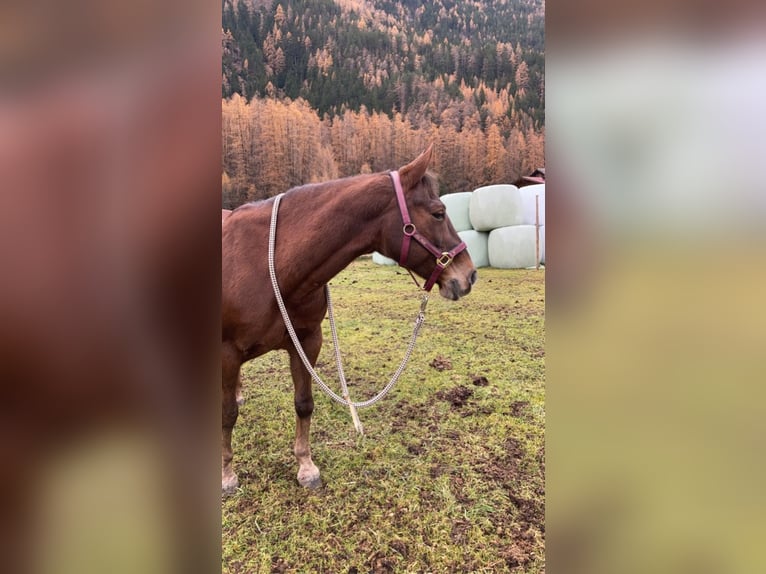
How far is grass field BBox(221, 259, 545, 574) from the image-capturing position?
1598 millimetres

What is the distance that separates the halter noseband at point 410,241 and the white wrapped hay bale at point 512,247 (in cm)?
657

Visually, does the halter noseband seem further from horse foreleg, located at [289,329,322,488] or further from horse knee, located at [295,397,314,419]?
horse knee, located at [295,397,314,419]

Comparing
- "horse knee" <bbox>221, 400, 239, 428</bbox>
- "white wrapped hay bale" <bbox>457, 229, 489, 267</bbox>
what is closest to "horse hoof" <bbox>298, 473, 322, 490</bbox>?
"horse knee" <bbox>221, 400, 239, 428</bbox>

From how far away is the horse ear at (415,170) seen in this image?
1726mm

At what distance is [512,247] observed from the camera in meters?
8.70

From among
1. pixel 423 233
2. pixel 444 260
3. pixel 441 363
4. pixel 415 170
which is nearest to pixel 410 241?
pixel 423 233

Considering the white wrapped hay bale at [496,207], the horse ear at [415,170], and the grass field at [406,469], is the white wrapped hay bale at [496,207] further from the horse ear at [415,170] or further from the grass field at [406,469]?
the horse ear at [415,170]
